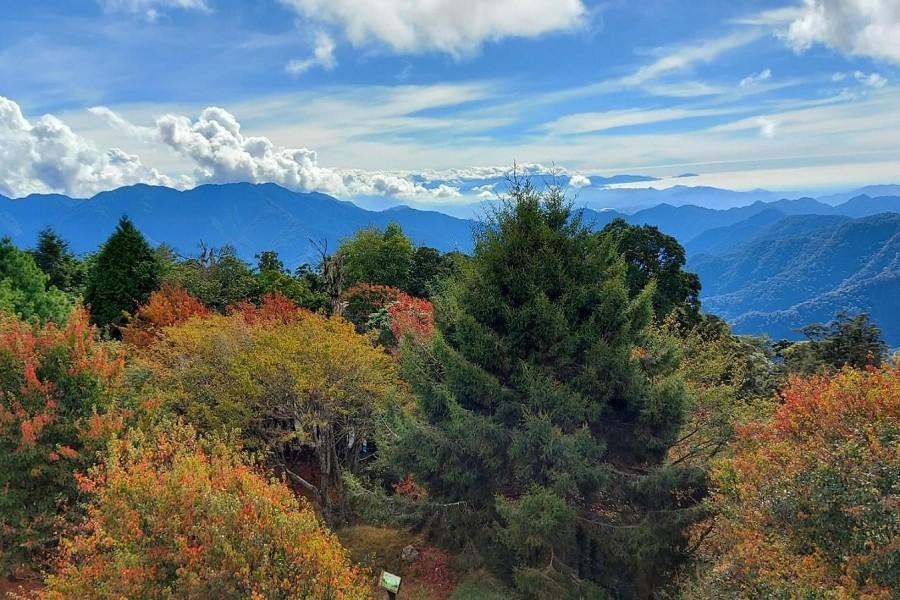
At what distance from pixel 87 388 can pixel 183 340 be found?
5.75 meters

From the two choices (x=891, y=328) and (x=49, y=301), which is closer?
(x=49, y=301)

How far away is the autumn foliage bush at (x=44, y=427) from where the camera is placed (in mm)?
12078

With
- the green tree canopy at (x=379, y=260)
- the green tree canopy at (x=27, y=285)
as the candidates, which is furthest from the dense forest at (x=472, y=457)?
the green tree canopy at (x=379, y=260)

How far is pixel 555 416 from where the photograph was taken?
13492 millimetres

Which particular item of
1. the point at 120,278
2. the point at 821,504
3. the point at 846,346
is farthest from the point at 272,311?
the point at 846,346

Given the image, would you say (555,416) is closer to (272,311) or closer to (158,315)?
(272,311)

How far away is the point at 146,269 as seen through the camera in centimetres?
3353

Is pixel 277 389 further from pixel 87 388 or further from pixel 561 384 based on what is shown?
pixel 561 384

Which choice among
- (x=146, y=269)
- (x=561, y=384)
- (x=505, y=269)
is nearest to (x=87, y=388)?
(x=505, y=269)

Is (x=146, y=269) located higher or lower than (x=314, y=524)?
higher

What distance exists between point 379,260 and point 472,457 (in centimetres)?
3558

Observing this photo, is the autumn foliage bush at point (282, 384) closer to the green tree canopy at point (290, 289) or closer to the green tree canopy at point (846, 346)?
the green tree canopy at point (290, 289)

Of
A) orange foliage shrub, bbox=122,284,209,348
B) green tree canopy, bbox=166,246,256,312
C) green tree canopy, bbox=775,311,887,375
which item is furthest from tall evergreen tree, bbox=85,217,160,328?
green tree canopy, bbox=775,311,887,375

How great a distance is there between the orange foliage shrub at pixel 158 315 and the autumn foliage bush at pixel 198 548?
1740cm
